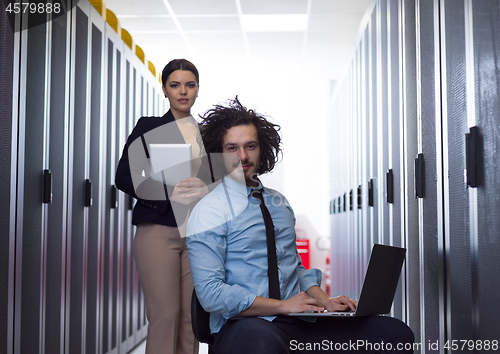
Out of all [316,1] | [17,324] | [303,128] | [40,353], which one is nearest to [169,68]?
[17,324]

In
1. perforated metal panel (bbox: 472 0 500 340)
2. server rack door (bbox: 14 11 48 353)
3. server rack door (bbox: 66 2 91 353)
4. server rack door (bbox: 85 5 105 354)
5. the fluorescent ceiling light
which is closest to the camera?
perforated metal panel (bbox: 472 0 500 340)

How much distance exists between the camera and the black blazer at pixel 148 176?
5.85 feet

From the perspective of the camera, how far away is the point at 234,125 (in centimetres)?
151

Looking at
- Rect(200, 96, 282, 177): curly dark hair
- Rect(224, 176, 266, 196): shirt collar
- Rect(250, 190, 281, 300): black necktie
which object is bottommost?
Rect(250, 190, 281, 300): black necktie

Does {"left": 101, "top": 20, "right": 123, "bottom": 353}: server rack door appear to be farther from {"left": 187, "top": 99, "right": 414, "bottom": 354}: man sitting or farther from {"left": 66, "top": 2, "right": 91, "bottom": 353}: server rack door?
{"left": 187, "top": 99, "right": 414, "bottom": 354}: man sitting

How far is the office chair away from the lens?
1315 mm

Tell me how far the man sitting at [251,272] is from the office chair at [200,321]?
2 centimetres

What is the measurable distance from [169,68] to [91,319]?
138cm

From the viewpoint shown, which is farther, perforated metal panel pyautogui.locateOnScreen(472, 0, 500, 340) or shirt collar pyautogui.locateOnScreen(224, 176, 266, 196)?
shirt collar pyautogui.locateOnScreen(224, 176, 266, 196)

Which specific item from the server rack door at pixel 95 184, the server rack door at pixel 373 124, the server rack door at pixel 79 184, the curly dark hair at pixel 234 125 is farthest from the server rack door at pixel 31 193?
the server rack door at pixel 373 124

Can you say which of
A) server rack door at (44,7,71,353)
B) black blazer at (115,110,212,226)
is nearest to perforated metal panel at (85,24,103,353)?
server rack door at (44,7,71,353)

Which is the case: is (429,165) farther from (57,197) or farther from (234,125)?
(57,197)

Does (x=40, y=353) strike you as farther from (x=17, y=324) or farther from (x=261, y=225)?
(x=261, y=225)

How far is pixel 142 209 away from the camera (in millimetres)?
1803
